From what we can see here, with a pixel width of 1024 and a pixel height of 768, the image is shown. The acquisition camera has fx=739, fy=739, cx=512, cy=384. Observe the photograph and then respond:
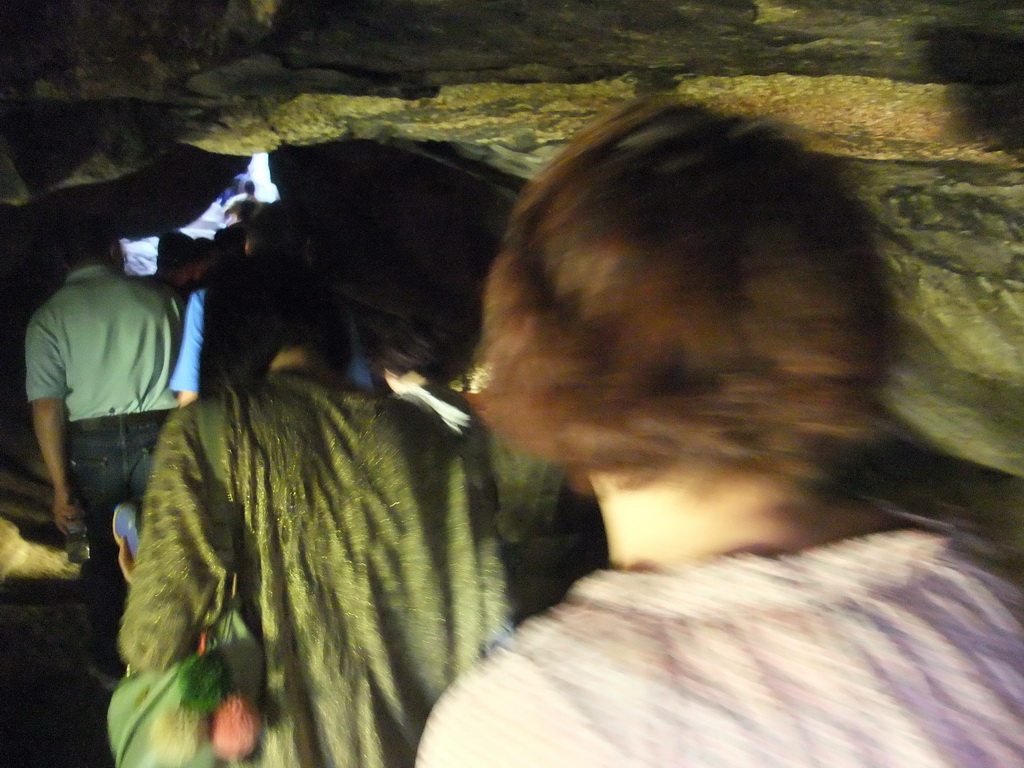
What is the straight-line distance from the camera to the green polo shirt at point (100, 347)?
2.35m

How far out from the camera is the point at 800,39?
1.41 m

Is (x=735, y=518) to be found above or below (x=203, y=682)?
above

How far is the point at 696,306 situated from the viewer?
60 cm

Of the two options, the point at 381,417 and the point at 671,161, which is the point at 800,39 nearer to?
the point at 671,161

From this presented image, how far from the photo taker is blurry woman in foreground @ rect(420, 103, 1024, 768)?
0.53 meters

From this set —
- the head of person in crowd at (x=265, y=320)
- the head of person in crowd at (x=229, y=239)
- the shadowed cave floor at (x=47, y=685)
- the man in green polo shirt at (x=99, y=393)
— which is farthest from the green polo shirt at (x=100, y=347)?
the shadowed cave floor at (x=47, y=685)

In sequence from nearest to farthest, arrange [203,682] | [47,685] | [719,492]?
[719,492] → [203,682] → [47,685]

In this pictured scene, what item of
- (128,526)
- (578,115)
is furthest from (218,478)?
(578,115)

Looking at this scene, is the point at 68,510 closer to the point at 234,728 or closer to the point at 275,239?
the point at 275,239

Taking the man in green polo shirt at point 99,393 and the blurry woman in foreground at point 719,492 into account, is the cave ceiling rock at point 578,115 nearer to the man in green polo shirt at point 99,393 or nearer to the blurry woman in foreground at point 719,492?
the man in green polo shirt at point 99,393

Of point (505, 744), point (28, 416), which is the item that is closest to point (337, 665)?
point (505, 744)

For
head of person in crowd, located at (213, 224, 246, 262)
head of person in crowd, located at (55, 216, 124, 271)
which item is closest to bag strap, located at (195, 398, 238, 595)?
head of person in crowd, located at (55, 216, 124, 271)

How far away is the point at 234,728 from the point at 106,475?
1487 mm

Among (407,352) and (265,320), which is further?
(407,352)
